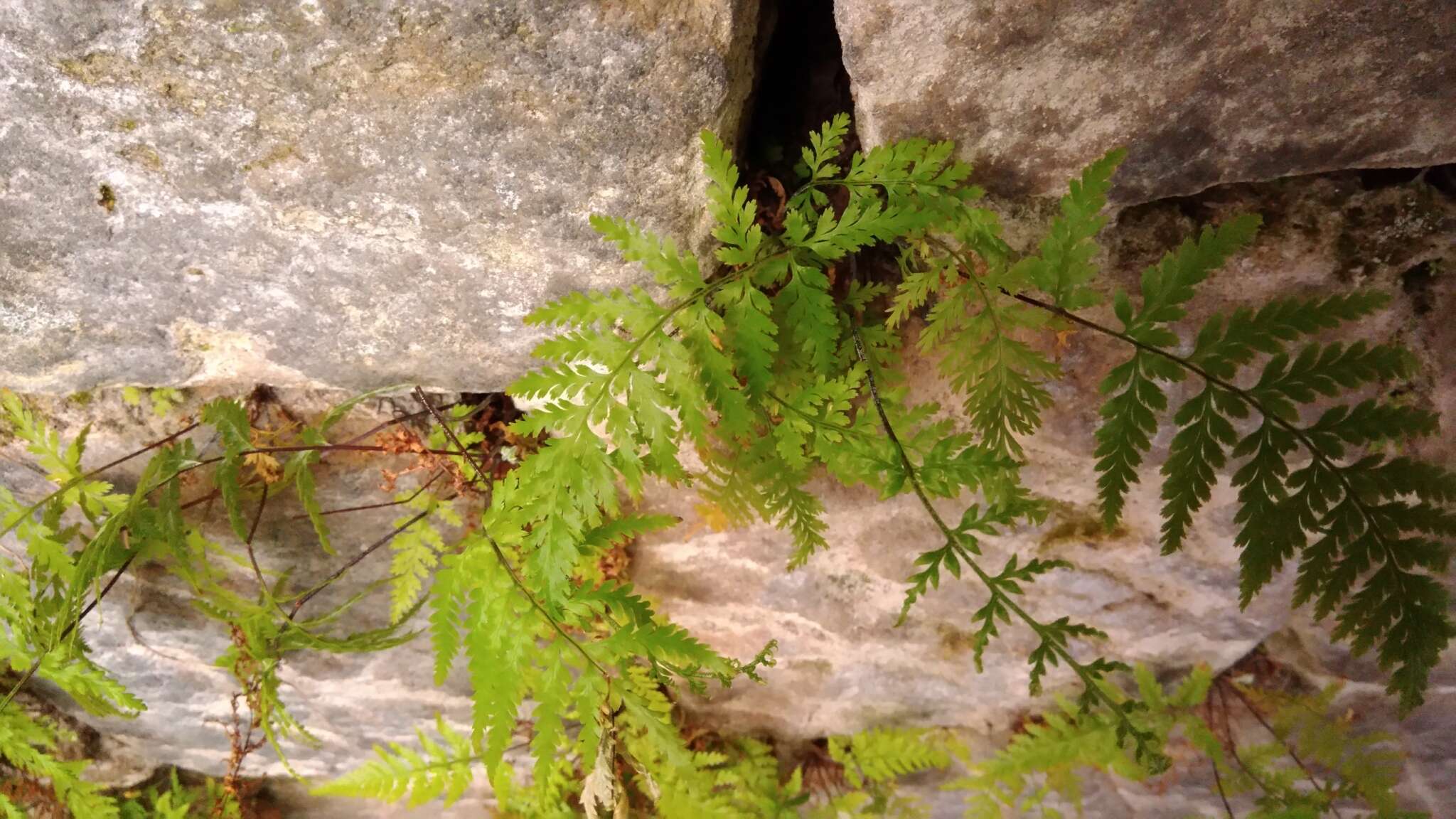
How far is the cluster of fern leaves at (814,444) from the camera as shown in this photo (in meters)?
1.91

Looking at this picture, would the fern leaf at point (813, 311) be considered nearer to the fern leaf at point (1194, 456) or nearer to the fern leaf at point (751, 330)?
the fern leaf at point (751, 330)

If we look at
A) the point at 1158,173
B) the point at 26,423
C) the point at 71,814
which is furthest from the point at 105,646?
the point at 1158,173

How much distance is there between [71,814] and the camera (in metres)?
3.78

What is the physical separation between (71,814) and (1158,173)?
562 centimetres

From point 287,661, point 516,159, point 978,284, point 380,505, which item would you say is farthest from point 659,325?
point 287,661

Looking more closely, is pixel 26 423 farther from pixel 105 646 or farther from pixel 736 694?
pixel 736 694

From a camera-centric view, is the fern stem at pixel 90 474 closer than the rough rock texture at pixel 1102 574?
No

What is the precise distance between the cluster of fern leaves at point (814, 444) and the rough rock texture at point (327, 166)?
0.85ft

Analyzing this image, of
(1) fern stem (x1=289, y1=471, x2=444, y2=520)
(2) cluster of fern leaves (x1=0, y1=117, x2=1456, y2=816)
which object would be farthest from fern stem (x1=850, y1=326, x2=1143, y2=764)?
(1) fern stem (x1=289, y1=471, x2=444, y2=520)

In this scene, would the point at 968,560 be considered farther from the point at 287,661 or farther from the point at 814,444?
the point at 287,661

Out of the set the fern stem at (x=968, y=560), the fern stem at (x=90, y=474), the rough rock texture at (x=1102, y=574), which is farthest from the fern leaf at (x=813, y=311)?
the fern stem at (x=90, y=474)

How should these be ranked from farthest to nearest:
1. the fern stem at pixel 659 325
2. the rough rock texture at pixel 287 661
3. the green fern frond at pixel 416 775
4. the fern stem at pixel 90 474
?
the green fern frond at pixel 416 775, the rough rock texture at pixel 287 661, the fern stem at pixel 90 474, the fern stem at pixel 659 325

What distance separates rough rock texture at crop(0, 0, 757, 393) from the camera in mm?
A: 1977

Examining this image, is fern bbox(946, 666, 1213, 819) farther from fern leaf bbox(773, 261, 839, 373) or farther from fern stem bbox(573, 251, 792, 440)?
fern stem bbox(573, 251, 792, 440)
